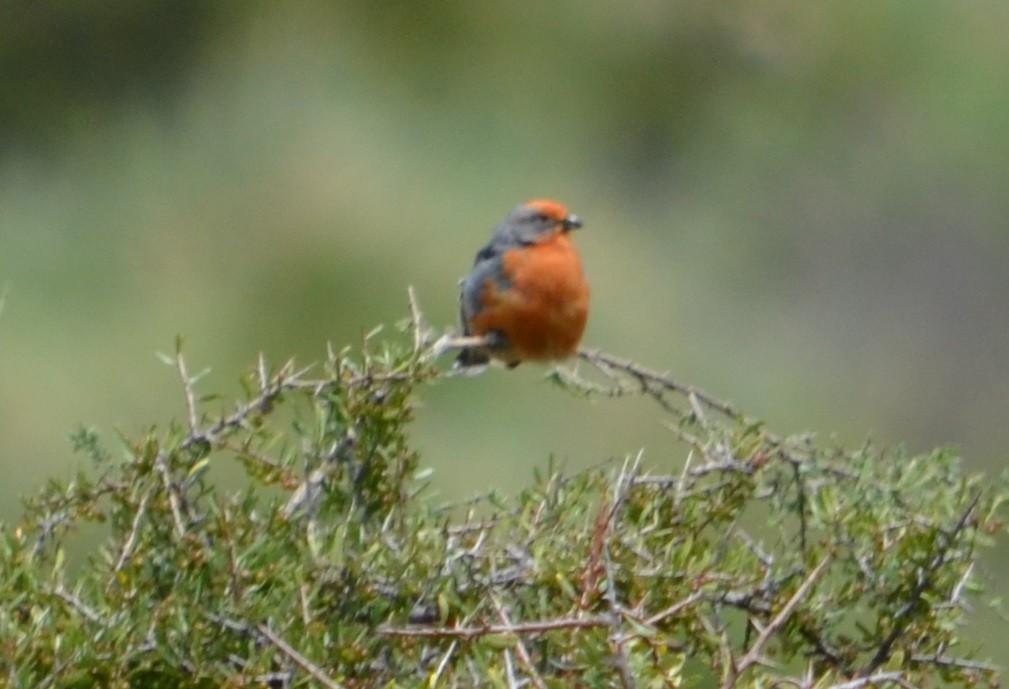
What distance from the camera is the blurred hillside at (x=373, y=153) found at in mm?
4625

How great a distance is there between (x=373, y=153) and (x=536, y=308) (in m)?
2.31

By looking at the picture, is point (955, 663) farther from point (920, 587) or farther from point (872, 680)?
point (872, 680)

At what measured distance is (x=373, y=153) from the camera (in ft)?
15.8

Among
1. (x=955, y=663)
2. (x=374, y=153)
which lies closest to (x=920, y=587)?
(x=955, y=663)

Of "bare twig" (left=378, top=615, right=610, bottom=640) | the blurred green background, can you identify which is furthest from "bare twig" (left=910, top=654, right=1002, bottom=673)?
the blurred green background

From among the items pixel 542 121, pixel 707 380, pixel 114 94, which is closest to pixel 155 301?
pixel 114 94

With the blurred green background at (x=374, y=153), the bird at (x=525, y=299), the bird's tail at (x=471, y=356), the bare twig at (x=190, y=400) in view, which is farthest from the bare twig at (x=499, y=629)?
the blurred green background at (x=374, y=153)

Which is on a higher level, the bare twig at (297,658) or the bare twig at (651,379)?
the bare twig at (297,658)

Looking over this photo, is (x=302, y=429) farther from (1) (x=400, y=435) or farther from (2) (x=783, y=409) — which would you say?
(2) (x=783, y=409)

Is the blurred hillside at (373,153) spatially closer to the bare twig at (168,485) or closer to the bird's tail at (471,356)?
the bird's tail at (471,356)

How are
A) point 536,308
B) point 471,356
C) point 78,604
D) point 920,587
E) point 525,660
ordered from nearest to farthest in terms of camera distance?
point 525,660 → point 78,604 → point 920,587 → point 536,308 → point 471,356

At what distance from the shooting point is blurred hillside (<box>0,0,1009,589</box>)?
4625mm

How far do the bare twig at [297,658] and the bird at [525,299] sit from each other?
5.35 feet

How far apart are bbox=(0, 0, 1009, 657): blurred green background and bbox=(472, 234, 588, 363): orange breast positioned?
4.76 feet
